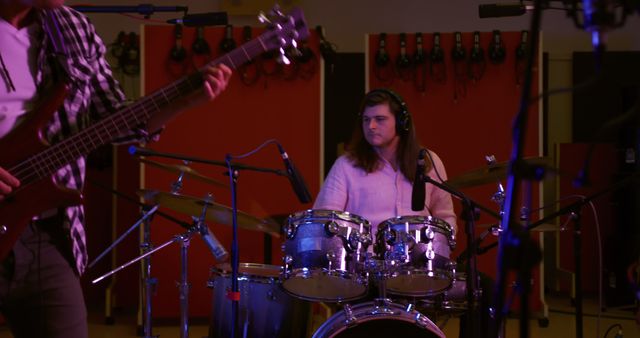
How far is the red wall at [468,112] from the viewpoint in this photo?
17.1 ft

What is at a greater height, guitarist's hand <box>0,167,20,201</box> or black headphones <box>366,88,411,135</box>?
black headphones <box>366,88,411,135</box>

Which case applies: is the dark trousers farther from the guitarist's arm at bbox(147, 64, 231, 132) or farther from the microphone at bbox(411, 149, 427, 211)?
the microphone at bbox(411, 149, 427, 211)

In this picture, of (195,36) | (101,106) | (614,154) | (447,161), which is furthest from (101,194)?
(614,154)

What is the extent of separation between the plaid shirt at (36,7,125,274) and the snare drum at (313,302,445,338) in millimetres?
1402

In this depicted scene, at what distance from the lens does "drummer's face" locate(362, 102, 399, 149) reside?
155 inches

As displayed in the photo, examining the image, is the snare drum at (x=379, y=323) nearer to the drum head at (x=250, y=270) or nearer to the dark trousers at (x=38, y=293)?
the drum head at (x=250, y=270)

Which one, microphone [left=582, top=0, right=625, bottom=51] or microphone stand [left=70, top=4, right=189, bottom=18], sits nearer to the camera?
microphone [left=582, top=0, right=625, bottom=51]

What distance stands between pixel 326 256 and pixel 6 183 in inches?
60.8

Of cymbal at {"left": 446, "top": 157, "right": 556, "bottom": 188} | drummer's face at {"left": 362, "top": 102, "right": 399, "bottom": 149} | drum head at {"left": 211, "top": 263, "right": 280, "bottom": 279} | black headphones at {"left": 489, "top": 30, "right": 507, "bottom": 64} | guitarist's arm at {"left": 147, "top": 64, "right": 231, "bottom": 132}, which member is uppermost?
black headphones at {"left": 489, "top": 30, "right": 507, "bottom": 64}

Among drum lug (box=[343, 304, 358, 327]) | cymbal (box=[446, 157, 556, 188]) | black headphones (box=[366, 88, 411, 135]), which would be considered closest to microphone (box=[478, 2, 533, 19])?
cymbal (box=[446, 157, 556, 188])

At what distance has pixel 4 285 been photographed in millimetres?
1758

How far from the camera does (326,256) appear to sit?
3049 millimetres

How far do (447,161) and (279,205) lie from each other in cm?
131

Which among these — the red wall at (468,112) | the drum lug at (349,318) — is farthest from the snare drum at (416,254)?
the red wall at (468,112)
